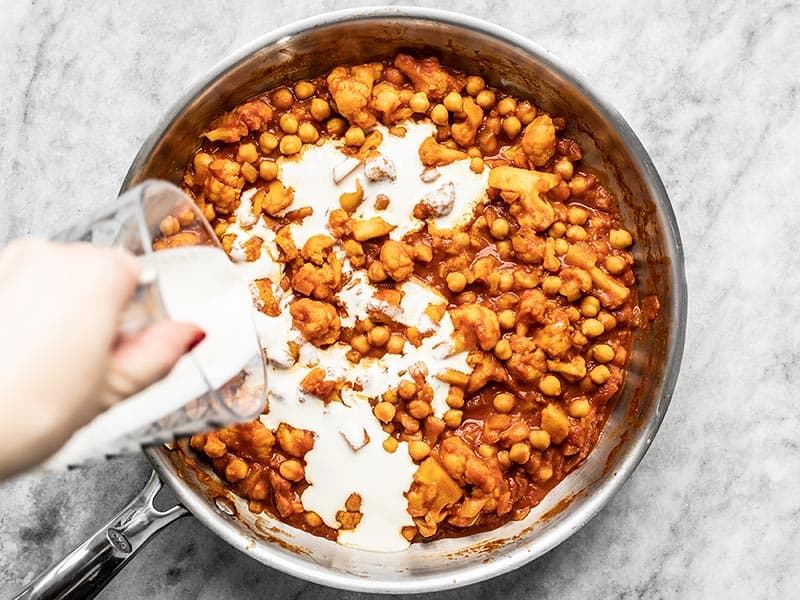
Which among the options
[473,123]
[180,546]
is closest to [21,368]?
[180,546]

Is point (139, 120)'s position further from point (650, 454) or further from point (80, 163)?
point (650, 454)

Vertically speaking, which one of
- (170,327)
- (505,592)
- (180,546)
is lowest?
(505,592)

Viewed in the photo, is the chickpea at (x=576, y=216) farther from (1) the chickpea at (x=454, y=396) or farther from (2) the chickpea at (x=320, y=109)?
(2) the chickpea at (x=320, y=109)

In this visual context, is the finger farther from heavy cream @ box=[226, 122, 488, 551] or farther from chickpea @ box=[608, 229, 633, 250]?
chickpea @ box=[608, 229, 633, 250]

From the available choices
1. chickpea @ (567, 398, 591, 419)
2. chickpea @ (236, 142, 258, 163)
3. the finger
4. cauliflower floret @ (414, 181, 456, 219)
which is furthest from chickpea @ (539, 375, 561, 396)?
the finger

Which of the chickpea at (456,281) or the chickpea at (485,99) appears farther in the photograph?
the chickpea at (485,99)

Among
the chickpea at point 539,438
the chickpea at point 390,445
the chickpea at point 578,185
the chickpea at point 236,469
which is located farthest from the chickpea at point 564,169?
the chickpea at point 236,469
